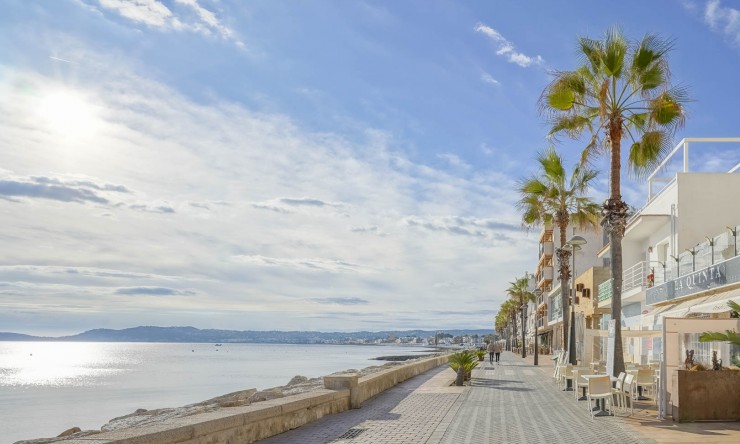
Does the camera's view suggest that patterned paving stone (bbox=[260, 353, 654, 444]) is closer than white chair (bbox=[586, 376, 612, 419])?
Yes

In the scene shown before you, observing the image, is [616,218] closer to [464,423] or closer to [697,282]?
[697,282]

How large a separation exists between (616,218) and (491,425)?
313 inches

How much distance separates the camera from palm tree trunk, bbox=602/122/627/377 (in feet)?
62.1

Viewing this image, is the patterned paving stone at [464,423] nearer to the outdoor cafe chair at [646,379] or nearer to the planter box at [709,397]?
the planter box at [709,397]

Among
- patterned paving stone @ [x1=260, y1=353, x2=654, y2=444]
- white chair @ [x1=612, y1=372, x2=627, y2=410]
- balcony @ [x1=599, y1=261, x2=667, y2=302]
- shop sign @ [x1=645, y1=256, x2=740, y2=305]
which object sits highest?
balcony @ [x1=599, y1=261, x2=667, y2=302]

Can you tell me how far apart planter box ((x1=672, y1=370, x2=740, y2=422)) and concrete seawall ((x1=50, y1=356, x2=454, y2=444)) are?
6.26 m

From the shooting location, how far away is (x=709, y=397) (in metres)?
13.6

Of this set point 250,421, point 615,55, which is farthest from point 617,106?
point 250,421

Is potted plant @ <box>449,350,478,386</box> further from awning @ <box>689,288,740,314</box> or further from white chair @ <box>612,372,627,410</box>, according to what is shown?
white chair @ <box>612,372,627,410</box>

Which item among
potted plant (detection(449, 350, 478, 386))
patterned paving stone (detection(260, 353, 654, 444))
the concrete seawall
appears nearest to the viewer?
the concrete seawall

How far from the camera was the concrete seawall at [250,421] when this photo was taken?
25.4 ft

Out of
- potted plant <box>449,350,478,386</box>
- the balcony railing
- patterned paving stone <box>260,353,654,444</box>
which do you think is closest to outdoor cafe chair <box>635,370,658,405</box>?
patterned paving stone <box>260,353,654,444</box>

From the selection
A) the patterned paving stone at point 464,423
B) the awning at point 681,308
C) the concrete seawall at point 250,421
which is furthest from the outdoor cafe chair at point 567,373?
the concrete seawall at point 250,421

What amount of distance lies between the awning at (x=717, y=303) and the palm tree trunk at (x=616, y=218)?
2.43 meters
